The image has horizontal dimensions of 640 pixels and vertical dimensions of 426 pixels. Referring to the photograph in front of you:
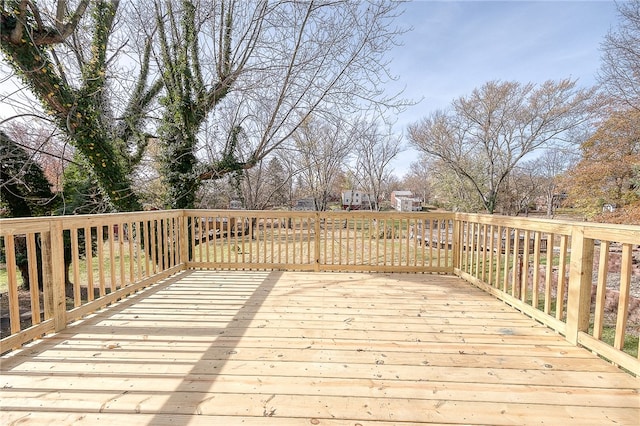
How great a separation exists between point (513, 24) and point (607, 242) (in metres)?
5.89

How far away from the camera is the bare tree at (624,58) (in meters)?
6.81

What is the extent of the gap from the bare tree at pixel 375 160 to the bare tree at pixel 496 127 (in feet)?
4.79

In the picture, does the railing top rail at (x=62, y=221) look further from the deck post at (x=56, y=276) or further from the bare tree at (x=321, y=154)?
the bare tree at (x=321, y=154)

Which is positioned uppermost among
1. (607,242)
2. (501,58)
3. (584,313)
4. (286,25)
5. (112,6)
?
(501,58)

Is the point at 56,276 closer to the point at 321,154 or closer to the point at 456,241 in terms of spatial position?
the point at 456,241

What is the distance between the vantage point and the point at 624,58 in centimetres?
727

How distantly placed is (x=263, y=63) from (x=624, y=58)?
29.6 feet

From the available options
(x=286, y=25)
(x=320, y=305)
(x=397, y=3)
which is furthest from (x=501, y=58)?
(x=320, y=305)

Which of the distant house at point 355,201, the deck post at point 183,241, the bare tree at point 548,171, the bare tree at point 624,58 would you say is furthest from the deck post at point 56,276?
the bare tree at point 548,171

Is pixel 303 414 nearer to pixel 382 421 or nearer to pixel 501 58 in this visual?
pixel 382 421

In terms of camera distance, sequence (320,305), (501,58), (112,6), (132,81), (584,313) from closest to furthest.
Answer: (584,313) → (320,305) → (112,6) → (132,81) → (501,58)

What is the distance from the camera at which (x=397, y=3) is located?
4.69 metres

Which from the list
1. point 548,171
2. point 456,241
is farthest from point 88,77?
point 548,171

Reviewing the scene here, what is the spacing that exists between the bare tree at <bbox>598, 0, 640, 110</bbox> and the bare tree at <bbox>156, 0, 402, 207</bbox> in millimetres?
6556
